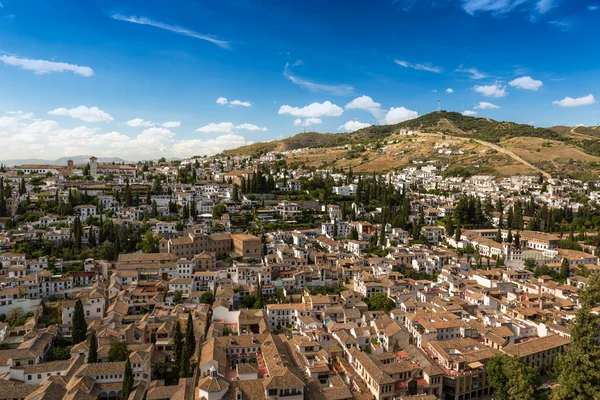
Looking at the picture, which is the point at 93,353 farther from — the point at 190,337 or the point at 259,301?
the point at 259,301

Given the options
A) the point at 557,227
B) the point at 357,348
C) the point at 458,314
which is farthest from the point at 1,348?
the point at 557,227

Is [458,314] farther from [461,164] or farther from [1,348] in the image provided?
[461,164]

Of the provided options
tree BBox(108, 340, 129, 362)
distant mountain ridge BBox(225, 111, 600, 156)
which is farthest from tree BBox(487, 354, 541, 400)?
distant mountain ridge BBox(225, 111, 600, 156)

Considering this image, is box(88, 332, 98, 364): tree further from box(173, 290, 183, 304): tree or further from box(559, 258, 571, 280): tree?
box(559, 258, 571, 280): tree

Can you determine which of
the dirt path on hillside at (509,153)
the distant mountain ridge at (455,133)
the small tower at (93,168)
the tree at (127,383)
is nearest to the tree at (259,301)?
the tree at (127,383)

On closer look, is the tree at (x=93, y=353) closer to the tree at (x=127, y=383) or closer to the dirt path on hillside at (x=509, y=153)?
the tree at (x=127, y=383)

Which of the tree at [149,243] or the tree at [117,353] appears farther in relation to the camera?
the tree at [149,243]

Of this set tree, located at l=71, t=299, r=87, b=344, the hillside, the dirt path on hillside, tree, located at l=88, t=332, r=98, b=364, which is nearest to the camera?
tree, located at l=88, t=332, r=98, b=364
